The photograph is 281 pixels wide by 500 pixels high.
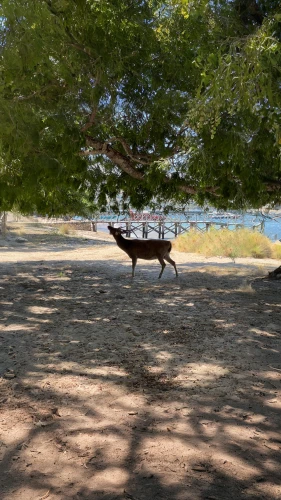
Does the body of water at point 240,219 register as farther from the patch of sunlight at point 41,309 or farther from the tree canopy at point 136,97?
the patch of sunlight at point 41,309

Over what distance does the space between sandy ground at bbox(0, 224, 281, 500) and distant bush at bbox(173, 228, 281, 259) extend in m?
8.94

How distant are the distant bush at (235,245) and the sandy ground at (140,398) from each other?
29.3 ft

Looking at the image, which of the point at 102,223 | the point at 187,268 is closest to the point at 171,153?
the point at 187,268

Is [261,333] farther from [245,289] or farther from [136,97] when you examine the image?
[136,97]

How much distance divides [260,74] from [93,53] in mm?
3047

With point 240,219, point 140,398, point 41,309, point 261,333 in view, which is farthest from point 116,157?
point 240,219

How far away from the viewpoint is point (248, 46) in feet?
13.4

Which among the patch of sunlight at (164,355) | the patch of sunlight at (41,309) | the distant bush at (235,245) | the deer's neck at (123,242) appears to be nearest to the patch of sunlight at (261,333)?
the patch of sunlight at (164,355)

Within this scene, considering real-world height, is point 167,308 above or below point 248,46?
below

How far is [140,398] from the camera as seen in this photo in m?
4.31

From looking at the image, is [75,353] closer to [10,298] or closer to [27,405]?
[27,405]

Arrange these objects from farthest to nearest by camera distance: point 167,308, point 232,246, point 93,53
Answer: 1. point 232,246
2. point 167,308
3. point 93,53

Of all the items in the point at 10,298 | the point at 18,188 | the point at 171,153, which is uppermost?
the point at 171,153

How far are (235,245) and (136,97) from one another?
11802mm
